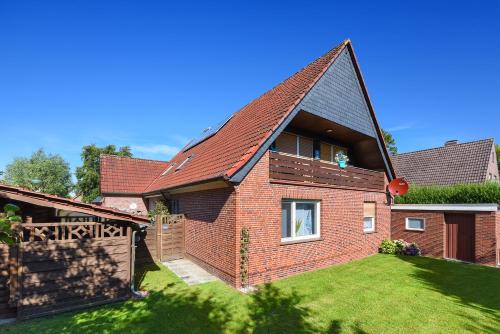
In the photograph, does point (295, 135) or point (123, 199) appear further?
point (123, 199)

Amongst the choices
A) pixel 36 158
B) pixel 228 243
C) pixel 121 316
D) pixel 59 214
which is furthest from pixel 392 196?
pixel 36 158

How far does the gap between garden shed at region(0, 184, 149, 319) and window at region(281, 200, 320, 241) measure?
191 inches

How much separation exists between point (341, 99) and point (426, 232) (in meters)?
8.71

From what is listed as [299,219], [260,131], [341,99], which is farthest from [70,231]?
[341,99]

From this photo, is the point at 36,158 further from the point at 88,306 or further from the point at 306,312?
the point at 306,312

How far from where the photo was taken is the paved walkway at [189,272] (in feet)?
31.0

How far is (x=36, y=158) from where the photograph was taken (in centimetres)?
5606

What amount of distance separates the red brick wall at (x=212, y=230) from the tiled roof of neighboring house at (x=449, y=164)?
12629 mm

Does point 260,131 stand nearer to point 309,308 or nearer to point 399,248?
point 309,308

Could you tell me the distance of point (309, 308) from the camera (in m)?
7.23

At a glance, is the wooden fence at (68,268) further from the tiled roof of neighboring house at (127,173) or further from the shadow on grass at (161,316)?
the tiled roof of neighboring house at (127,173)

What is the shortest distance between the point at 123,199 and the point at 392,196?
17.6m

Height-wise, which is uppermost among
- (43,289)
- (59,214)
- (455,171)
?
(455,171)

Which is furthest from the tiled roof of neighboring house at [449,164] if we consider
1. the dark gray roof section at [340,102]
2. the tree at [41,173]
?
the tree at [41,173]
